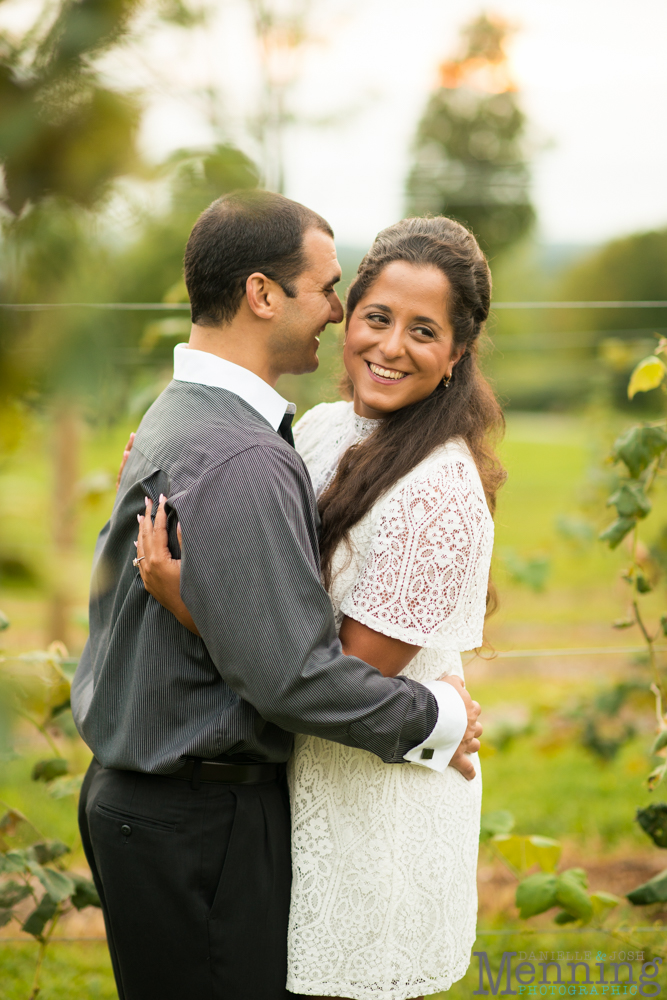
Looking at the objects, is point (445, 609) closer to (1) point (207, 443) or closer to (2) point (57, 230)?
(1) point (207, 443)

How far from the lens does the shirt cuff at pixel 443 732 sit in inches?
57.5

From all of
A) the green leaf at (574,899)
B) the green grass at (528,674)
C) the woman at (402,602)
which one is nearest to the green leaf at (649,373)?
the green grass at (528,674)

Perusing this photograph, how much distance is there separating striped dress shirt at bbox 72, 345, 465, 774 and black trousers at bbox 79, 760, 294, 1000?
7 cm

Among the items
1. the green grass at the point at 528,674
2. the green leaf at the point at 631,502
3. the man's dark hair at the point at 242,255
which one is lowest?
the green grass at the point at 528,674

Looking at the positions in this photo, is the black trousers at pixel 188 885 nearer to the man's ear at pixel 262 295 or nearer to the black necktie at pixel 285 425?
the black necktie at pixel 285 425

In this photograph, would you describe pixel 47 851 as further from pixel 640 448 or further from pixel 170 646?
pixel 640 448

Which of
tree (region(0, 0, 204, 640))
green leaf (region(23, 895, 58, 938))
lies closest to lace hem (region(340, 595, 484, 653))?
tree (region(0, 0, 204, 640))

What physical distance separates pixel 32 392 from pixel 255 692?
92 centimetres

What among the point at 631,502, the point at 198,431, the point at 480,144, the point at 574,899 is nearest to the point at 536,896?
the point at 574,899

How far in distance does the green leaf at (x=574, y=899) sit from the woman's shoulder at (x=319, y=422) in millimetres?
1210

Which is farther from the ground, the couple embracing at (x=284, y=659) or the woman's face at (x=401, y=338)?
the woman's face at (x=401, y=338)

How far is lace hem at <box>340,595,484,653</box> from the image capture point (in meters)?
1.44

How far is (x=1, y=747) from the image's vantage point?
0.43 m

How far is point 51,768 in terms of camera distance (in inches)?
80.7
